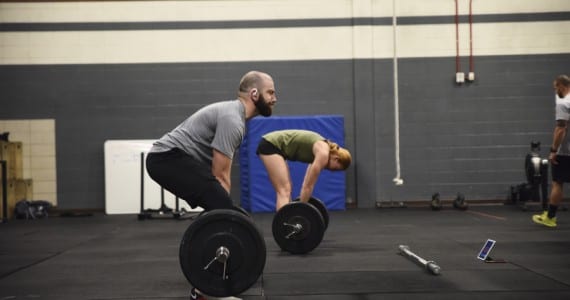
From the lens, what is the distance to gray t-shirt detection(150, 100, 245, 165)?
2.58 metres

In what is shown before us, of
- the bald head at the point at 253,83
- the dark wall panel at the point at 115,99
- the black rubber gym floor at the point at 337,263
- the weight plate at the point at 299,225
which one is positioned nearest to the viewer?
the bald head at the point at 253,83

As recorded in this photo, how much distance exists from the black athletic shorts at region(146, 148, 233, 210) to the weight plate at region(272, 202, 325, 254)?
150 cm

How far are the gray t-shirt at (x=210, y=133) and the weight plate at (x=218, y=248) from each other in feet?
0.95

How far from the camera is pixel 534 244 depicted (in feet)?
14.9

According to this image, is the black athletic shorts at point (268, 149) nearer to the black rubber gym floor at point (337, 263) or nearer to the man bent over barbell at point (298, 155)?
the man bent over barbell at point (298, 155)

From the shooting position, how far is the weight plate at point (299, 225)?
4.13 m

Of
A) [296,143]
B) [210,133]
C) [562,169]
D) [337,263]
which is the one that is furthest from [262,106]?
[562,169]

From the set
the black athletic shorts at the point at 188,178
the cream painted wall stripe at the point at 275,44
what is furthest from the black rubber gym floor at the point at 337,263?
the cream painted wall stripe at the point at 275,44

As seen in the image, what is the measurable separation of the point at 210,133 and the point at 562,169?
12.8ft

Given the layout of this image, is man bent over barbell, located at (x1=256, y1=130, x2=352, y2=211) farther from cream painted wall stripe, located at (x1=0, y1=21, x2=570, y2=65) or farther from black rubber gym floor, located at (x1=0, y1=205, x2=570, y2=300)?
cream painted wall stripe, located at (x1=0, y1=21, x2=570, y2=65)

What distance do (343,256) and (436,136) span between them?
4943 mm

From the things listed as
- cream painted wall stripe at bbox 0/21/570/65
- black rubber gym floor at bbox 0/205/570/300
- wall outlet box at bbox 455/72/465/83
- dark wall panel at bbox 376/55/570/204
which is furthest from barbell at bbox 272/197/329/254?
wall outlet box at bbox 455/72/465/83

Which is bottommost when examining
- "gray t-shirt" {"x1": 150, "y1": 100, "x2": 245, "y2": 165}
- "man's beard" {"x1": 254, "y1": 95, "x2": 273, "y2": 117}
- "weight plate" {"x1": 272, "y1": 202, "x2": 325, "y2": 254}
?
"weight plate" {"x1": 272, "y1": 202, "x2": 325, "y2": 254}

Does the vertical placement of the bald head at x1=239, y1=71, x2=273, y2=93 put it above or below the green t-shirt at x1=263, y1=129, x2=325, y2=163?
above
